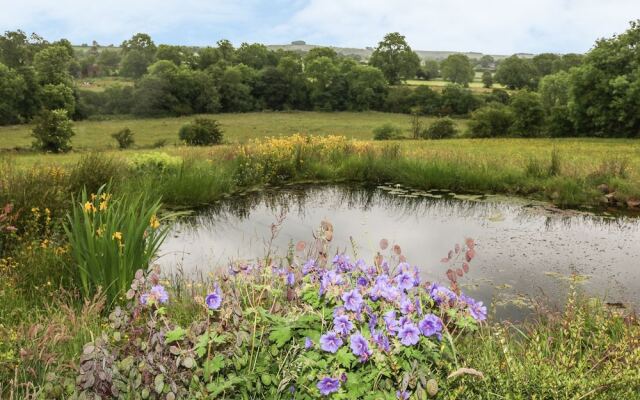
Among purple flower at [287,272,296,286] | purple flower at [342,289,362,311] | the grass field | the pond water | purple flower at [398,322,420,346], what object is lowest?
the grass field

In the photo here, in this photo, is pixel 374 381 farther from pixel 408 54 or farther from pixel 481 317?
pixel 408 54

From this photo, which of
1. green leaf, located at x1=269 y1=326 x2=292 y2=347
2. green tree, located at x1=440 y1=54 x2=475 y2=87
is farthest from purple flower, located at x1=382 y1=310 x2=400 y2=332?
green tree, located at x1=440 y1=54 x2=475 y2=87

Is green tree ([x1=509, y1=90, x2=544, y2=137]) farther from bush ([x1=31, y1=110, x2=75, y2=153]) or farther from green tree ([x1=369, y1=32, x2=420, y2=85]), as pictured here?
green tree ([x1=369, y1=32, x2=420, y2=85])

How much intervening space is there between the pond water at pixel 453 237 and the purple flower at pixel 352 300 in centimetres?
214

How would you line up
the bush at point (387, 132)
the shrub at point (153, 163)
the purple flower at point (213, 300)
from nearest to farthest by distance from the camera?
the purple flower at point (213, 300)
the shrub at point (153, 163)
the bush at point (387, 132)

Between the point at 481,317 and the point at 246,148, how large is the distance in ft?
36.0

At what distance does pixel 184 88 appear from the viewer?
169 ft

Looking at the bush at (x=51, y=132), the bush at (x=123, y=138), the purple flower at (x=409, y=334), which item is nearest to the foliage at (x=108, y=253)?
the purple flower at (x=409, y=334)

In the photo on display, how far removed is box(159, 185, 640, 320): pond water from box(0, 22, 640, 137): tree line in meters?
→ 21.3

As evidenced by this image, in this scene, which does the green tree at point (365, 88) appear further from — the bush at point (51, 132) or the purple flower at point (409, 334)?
the purple flower at point (409, 334)

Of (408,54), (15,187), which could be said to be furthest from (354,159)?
(408,54)

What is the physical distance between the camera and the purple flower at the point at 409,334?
90.0 inches

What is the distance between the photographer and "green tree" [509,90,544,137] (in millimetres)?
29125

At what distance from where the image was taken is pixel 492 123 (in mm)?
29734
